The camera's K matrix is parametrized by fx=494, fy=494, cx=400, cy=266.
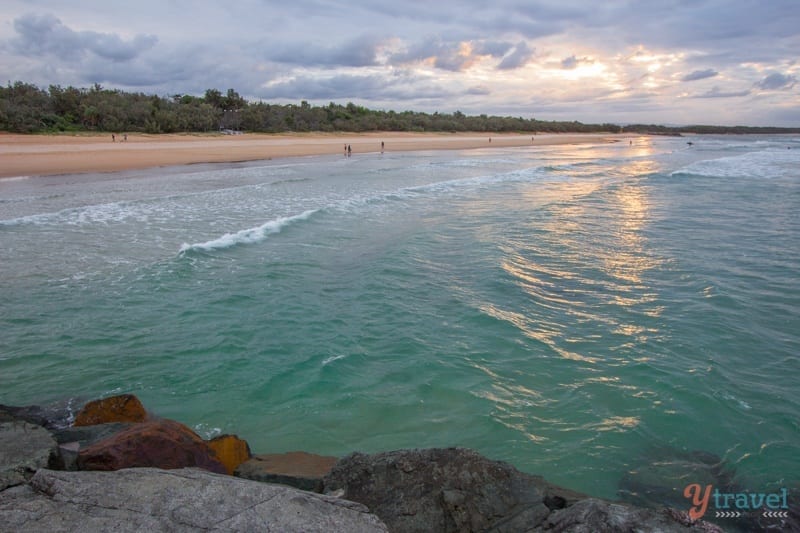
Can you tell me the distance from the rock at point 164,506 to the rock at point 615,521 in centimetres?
108

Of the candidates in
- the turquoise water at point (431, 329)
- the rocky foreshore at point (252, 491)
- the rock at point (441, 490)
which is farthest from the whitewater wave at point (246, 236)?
the rock at point (441, 490)

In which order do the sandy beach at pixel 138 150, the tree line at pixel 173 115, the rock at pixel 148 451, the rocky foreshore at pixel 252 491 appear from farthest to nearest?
the tree line at pixel 173 115 → the sandy beach at pixel 138 150 → the rock at pixel 148 451 → the rocky foreshore at pixel 252 491

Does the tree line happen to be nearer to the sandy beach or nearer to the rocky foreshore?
the sandy beach

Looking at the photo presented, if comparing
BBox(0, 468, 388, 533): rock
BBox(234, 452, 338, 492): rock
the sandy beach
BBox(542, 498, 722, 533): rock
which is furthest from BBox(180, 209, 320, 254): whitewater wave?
the sandy beach

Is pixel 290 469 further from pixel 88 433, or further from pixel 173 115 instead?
pixel 173 115

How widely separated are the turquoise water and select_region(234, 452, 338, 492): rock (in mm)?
696

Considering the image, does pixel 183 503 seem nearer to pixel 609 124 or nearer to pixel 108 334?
pixel 108 334

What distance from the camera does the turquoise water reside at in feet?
18.4

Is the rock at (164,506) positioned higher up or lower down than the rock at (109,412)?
higher up

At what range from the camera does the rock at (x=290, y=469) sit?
391 cm

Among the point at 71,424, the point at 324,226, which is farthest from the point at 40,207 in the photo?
the point at 71,424

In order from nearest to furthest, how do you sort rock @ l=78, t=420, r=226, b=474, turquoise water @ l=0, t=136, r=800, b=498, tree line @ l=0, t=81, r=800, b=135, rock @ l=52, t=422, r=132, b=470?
1. rock @ l=78, t=420, r=226, b=474
2. rock @ l=52, t=422, r=132, b=470
3. turquoise water @ l=0, t=136, r=800, b=498
4. tree line @ l=0, t=81, r=800, b=135

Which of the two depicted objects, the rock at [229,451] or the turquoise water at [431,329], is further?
the turquoise water at [431,329]

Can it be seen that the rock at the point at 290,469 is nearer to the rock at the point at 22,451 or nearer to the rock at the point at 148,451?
the rock at the point at 148,451
